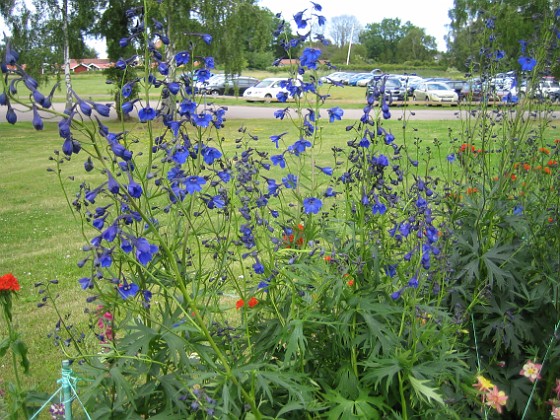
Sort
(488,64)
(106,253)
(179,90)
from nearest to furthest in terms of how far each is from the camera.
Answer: (106,253), (179,90), (488,64)

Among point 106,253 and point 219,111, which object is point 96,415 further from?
point 219,111

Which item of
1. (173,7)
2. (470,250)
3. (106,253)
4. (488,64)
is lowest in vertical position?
(470,250)

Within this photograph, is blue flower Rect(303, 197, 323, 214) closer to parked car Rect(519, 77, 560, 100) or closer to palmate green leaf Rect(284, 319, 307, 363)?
palmate green leaf Rect(284, 319, 307, 363)

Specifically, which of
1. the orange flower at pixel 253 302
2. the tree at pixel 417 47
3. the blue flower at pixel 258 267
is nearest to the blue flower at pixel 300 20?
the blue flower at pixel 258 267

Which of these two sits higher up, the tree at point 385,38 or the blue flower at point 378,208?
the tree at point 385,38

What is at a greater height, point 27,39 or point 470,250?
point 27,39

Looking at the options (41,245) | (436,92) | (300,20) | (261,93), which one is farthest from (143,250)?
(261,93)

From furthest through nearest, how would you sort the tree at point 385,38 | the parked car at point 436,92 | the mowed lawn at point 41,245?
the tree at point 385,38 < the parked car at point 436,92 < the mowed lawn at point 41,245

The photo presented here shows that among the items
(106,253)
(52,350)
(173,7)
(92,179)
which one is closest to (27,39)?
(173,7)

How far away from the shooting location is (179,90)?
81.4 inches

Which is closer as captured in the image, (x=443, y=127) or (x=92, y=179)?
(x=92, y=179)

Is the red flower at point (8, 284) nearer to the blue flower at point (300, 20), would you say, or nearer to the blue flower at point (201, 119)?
the blue flower at point (201, 119)

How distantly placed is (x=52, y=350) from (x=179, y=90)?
3.02m

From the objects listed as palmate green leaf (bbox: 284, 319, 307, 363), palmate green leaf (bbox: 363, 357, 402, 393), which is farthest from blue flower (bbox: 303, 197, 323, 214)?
palmate green leaf (bbox: 363, 357, 402, 393)
